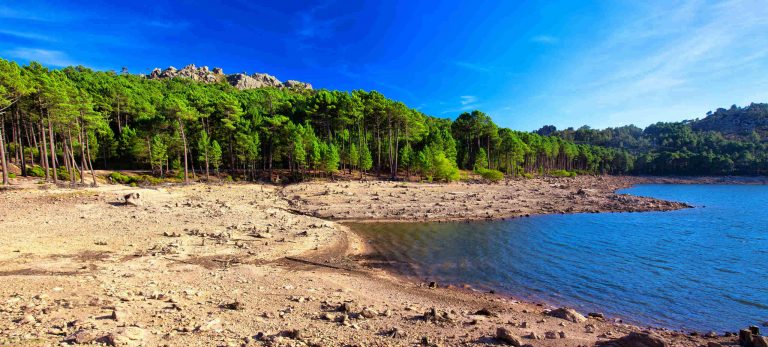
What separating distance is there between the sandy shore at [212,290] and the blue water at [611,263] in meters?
2.69

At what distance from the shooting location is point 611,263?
68.5ft

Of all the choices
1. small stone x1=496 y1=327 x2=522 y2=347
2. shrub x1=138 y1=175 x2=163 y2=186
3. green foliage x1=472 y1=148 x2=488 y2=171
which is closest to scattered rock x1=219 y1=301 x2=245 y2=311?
small stone x1=496 y1=327 x2=522 y2=347

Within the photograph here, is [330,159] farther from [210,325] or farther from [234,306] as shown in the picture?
[210,325]

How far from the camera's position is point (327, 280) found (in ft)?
50.4

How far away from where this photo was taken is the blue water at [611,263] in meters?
14.4

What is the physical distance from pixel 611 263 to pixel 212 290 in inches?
869

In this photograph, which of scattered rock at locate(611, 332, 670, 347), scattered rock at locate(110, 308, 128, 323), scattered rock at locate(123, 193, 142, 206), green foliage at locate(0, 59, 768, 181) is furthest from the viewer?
green foliage at locate(0, 59, 768, 181)

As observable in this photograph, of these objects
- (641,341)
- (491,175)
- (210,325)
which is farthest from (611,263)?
(491,175)

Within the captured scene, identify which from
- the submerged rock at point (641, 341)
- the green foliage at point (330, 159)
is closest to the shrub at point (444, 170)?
the green foliage at point (330, 159)

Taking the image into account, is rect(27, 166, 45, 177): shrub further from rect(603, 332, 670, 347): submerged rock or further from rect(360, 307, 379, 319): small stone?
rect(603, 332, 670, 347): submerged rock

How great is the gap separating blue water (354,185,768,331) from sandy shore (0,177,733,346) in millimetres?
2688

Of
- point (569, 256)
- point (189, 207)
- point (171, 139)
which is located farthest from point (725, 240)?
point (171, 139)

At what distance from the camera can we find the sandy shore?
337 inches

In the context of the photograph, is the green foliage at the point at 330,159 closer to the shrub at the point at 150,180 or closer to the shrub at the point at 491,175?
the shrub at the point at 150,180
